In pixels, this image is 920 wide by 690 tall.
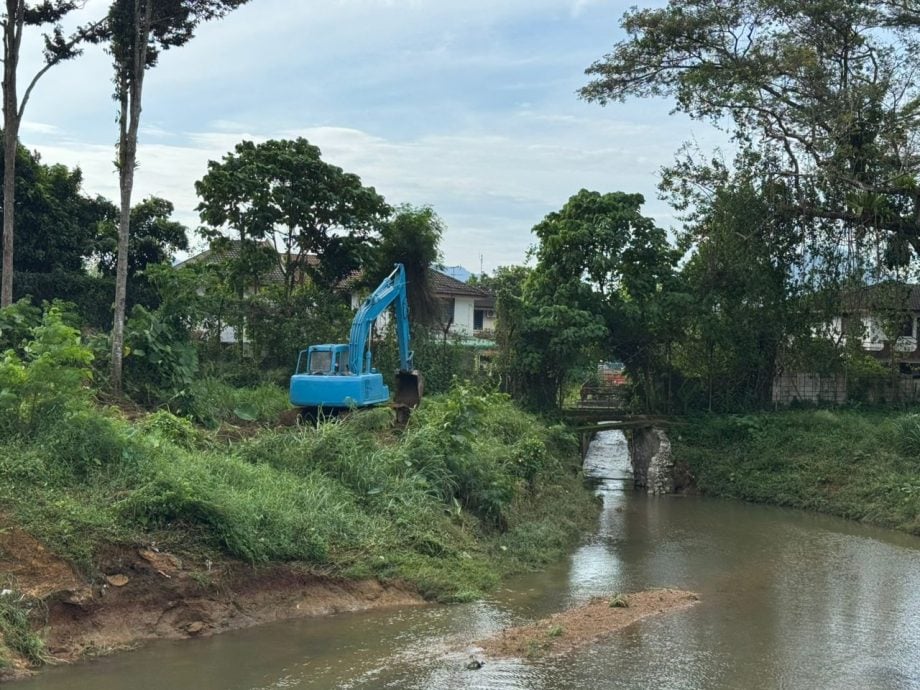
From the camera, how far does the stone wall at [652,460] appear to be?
21516mm

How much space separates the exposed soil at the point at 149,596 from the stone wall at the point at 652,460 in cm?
1294

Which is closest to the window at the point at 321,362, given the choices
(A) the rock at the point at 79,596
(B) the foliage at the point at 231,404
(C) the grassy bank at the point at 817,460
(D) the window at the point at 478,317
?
(B) the foliage at the point at 231,404

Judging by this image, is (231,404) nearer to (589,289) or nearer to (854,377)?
(589,289)

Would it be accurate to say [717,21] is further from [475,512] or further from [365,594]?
[365,594]

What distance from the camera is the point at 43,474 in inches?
359

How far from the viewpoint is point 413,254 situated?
23203 mm

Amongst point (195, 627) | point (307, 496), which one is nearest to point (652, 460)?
point (307, 496)

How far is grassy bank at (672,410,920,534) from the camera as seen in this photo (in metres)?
17.9

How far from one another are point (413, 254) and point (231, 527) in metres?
14.6

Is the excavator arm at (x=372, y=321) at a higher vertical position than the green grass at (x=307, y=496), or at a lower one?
higher

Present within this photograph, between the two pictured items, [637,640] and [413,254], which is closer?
[637,640]

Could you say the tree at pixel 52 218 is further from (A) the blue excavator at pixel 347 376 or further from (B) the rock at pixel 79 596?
(B) the rock at pixel 79 596

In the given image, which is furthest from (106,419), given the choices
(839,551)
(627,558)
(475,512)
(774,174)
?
(774,174)

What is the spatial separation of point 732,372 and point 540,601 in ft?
48.0
